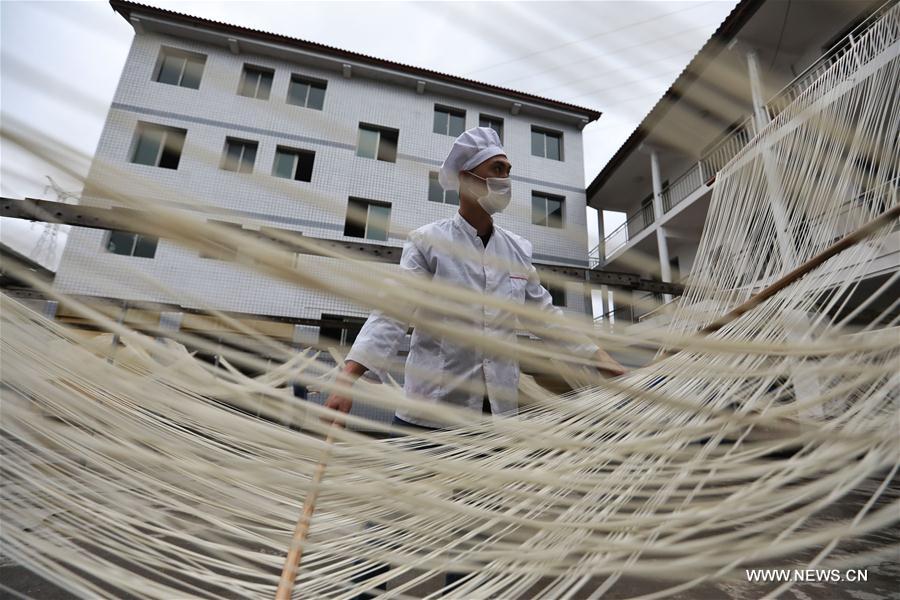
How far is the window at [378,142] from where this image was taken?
710 cm

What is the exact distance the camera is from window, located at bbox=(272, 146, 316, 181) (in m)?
6.72

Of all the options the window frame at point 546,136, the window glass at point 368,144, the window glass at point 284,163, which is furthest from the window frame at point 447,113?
the window glass at point 284,163

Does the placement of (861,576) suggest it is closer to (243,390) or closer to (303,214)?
(243,390)

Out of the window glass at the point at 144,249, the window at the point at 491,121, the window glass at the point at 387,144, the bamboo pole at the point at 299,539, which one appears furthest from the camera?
the window at the point at 491,121

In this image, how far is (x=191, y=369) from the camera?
0.53 m

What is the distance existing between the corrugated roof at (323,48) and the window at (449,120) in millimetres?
502

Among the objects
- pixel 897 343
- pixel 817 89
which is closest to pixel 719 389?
pixel 897 343

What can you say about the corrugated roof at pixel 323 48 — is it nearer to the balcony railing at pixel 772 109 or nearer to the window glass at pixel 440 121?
the window glass at pixel 440 121

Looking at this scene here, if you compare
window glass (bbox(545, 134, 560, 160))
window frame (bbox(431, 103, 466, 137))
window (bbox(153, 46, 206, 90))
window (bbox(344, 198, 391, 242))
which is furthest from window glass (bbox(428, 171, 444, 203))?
window (bbox(153, 46, 206, 90))

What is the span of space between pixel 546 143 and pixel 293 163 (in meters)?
4.71

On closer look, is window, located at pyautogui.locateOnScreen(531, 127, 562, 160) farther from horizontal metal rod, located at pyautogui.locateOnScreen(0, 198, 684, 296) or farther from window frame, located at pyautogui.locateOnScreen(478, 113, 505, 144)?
horizontal metal rod, located at pyautogui.locateOnScreen(0, 198, 684, 296)

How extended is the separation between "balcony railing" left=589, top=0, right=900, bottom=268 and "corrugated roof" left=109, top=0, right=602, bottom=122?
205cm

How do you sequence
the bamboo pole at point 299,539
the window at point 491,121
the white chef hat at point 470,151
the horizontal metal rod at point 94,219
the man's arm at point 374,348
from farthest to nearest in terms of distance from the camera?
the window at point 491,121 → the horizontal metal rod at point 94,219 → the white chef hat at point 470,151 → the man's arm at point 374,348 → the bamboo pole at point 299,539

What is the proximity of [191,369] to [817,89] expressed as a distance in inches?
60.4
